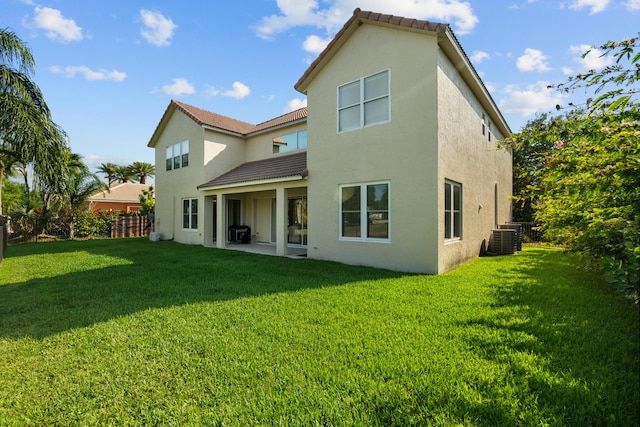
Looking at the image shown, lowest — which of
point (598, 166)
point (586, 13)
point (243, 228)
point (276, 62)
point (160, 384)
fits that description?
point (160, 384)

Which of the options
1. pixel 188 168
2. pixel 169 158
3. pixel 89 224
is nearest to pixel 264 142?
pixel 188 168

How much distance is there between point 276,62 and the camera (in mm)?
13664

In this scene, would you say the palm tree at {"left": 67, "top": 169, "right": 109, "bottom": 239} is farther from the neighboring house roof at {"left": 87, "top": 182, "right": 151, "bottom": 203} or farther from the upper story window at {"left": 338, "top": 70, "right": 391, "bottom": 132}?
the upper story window at {"left": 338, "top": 70, "right": 391, "bottom": 132}

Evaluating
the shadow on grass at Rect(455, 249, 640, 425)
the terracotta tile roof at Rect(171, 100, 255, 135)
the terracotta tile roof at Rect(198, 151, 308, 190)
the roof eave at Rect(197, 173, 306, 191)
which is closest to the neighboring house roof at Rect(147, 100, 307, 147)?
the terracotta tile roof at Rect(171, 100, 255, 135)

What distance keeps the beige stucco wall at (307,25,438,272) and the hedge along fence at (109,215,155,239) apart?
19.3m

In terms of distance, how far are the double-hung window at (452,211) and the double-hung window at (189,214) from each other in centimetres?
1400

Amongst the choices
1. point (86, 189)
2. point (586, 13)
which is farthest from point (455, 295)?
point (86, 189)

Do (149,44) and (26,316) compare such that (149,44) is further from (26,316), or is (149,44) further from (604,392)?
(604,392)

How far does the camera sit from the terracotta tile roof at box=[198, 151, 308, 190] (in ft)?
42.3

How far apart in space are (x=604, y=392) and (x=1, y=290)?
11569 mm

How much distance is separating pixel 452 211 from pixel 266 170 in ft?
27.9

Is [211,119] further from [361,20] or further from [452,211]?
[452,211]

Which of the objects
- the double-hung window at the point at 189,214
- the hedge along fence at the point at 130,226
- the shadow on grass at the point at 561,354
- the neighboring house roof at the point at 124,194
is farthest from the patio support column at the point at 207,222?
the neighboring house roof at the point at 124,194

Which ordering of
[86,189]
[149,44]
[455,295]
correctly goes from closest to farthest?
1. [455,295]
2. [149,44]
3. [86,189]
